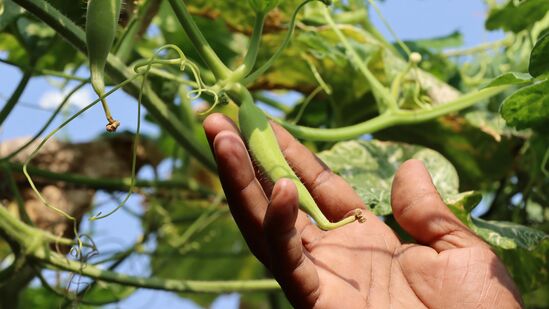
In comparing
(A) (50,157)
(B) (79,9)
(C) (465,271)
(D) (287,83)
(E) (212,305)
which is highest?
(B) (79,9)

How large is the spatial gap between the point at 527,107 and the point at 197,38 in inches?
25.2

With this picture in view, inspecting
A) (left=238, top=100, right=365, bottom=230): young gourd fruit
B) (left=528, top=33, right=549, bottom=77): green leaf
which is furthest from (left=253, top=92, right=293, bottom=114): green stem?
(left=238, top=100, right=365, bottom=230): young gourd fruit

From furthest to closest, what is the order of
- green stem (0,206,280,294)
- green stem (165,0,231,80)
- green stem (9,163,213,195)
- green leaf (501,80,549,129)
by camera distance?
green stem (9,163,213,195), green stem (0,206,280,294), green leaf (501,80,549,129), green stem (165,0,231,80)

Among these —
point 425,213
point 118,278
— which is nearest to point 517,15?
point 425,213

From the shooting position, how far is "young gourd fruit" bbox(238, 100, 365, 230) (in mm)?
1270

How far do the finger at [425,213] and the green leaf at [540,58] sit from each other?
242 mm

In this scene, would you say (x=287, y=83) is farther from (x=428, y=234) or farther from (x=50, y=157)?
(x=428, y=234)

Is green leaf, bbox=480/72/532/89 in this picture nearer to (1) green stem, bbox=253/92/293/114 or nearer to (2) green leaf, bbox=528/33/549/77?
(2) green leaf, bbox=528/33/549/77

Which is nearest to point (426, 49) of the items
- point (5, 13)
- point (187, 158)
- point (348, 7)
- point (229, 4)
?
point (348, 7)

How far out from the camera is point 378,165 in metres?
1.91

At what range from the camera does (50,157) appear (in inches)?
98.7

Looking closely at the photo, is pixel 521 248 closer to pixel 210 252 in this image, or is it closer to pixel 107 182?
pixel 107 182

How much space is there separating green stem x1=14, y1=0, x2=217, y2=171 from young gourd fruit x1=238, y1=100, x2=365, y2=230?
32 cm

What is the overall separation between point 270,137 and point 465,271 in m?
0.42
